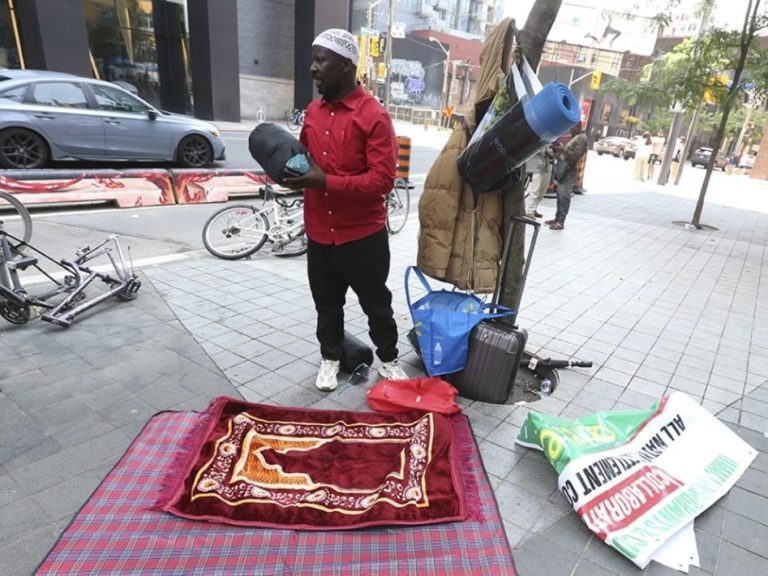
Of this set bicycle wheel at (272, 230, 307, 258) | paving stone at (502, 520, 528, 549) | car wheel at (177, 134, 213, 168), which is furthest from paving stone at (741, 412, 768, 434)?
car wheel at (177, 134, 213, 168)

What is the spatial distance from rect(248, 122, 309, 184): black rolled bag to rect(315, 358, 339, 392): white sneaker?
1305 millimetres

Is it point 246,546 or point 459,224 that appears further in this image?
point 459,224

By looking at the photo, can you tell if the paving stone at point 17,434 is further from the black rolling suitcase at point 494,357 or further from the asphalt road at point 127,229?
the asphalt road at point 127,229

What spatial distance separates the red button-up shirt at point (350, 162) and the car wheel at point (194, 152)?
8.66 meters

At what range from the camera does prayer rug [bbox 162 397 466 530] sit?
233 cm

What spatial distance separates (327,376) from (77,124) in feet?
26.9

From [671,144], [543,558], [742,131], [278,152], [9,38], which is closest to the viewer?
[543,558]

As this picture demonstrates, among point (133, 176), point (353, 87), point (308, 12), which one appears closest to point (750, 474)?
point (353, 87)

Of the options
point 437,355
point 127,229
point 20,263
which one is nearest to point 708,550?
point 437,355

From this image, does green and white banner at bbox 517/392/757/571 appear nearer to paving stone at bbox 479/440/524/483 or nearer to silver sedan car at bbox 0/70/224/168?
paving stone at bbox 479/440/524/483

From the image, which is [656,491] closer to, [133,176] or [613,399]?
[613,399]

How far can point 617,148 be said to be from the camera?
112 ft

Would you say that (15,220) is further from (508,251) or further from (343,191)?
(508,251)

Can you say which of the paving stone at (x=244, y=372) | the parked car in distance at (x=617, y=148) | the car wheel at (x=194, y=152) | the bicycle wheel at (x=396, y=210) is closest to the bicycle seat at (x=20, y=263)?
the paving stone at (x=244, y=372)
